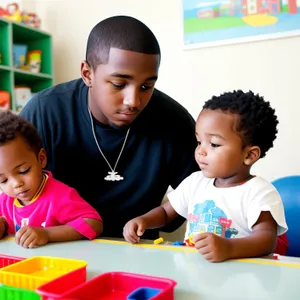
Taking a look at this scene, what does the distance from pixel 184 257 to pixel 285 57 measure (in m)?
1.76

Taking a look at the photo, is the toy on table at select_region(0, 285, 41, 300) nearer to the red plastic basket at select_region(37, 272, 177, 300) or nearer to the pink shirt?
the red plastic basket at select_region(37, 272, 177, 300)

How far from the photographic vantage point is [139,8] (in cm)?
270

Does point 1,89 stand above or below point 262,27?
below

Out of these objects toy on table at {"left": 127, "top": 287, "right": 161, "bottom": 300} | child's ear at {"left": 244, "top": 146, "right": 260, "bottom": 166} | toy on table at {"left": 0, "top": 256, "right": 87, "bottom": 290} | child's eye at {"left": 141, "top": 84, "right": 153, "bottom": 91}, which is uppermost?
child's eye at {"left": 141, "top": 84, "right": 153, "bottom": 91}

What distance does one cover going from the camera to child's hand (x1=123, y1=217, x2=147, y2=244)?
A: 0.97m

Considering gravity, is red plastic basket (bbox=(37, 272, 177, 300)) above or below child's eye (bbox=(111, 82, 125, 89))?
below

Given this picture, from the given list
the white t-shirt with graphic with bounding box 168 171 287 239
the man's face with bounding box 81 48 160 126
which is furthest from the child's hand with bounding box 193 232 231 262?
the man's face with bounding box 81 48 160 126

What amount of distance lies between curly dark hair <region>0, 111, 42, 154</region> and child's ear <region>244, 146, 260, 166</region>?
54 centimetres

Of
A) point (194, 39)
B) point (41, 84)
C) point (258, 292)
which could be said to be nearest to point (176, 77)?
point (194, 39)

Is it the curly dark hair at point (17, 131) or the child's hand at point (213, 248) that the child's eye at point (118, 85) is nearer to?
the curly dark hair at point (17, 131)

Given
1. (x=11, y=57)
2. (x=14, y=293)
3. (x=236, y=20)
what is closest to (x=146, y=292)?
(x=14, y=293)

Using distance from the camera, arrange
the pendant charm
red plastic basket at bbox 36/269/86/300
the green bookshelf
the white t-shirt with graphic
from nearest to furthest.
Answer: red plastic basket at bbox 36/269/86/300, the white t-shirt with graphic, the pendant charm, the green bookshelf

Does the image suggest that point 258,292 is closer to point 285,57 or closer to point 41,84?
point 285,57

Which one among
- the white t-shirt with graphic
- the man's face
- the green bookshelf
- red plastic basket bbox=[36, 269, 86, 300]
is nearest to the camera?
red plastic basket bbox=[36, 269, 86, 300]
